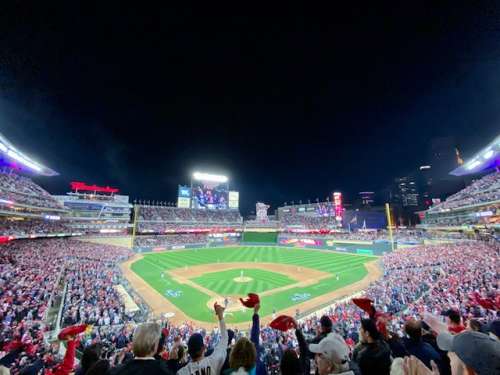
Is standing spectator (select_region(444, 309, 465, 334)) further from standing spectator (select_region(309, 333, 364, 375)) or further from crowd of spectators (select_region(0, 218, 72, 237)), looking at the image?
crowd of spectators (select_region(0, 218, 72, 237))

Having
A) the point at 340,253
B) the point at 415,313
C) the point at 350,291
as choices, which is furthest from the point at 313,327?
the point at 340,253

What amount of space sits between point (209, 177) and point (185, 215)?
15924 millimetres

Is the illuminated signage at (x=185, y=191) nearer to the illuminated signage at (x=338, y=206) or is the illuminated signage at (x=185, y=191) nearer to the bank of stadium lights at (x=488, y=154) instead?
the illuminated signage at (x=338, y=206)

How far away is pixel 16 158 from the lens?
36.1 m

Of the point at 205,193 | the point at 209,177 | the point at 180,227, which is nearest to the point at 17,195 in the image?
the point at 180,227

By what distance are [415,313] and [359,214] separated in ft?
232

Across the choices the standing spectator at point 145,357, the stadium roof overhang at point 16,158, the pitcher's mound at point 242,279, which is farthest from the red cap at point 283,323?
the stadium roof overhang at point 16,158

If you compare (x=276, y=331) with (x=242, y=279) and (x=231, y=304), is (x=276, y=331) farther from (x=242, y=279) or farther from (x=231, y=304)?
(x=242, y=279)

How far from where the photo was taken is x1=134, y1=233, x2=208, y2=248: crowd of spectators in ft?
175

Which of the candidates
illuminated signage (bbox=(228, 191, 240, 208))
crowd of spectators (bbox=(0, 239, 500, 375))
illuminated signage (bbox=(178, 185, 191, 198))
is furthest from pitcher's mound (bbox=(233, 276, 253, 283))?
illuminated signage (bbox=(228, 191, 240, 208))

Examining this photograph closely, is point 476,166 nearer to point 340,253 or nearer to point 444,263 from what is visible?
point 340,253

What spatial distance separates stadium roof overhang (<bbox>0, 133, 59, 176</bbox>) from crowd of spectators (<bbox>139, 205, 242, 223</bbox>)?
2462 centimetres

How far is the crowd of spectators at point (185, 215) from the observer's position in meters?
64.2

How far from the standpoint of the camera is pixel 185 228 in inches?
2648
